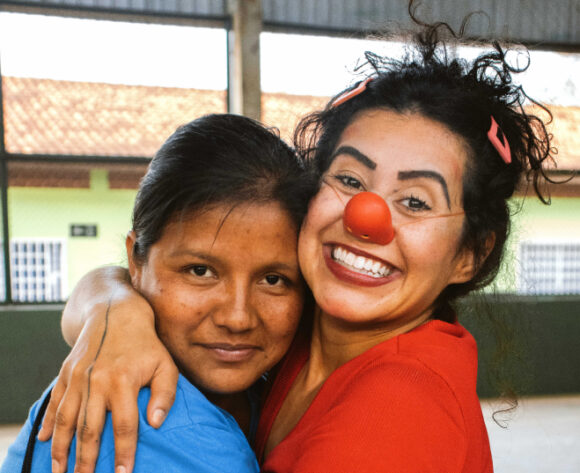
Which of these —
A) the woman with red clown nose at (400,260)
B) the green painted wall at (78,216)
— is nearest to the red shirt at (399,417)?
the woman with red clown nose at (400,260)

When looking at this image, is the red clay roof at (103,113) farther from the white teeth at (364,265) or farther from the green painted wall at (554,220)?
the white teeth at (364,265)

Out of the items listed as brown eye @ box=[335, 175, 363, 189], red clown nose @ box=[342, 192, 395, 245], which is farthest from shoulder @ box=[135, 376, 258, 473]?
brown eye @ box=[335, 175, 363, 189]

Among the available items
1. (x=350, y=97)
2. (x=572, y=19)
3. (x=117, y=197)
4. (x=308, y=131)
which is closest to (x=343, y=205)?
(x=350, y=97)

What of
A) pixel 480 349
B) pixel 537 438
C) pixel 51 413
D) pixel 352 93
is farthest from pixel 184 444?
pixel 480 349

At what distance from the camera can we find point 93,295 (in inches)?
51.8

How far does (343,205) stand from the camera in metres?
1.17

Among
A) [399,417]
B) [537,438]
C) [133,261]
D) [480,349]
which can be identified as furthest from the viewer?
[480,349]

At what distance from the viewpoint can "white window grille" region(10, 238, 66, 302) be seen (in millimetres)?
4473

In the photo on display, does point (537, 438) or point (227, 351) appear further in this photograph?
point (537, 438)

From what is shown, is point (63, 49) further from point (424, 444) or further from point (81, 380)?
point (424, 444)

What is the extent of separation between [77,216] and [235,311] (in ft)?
12.8

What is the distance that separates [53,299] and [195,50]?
2381 mm

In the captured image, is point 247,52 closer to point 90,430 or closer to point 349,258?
point 349,258

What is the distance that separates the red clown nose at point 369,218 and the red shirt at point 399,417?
0.66ft
